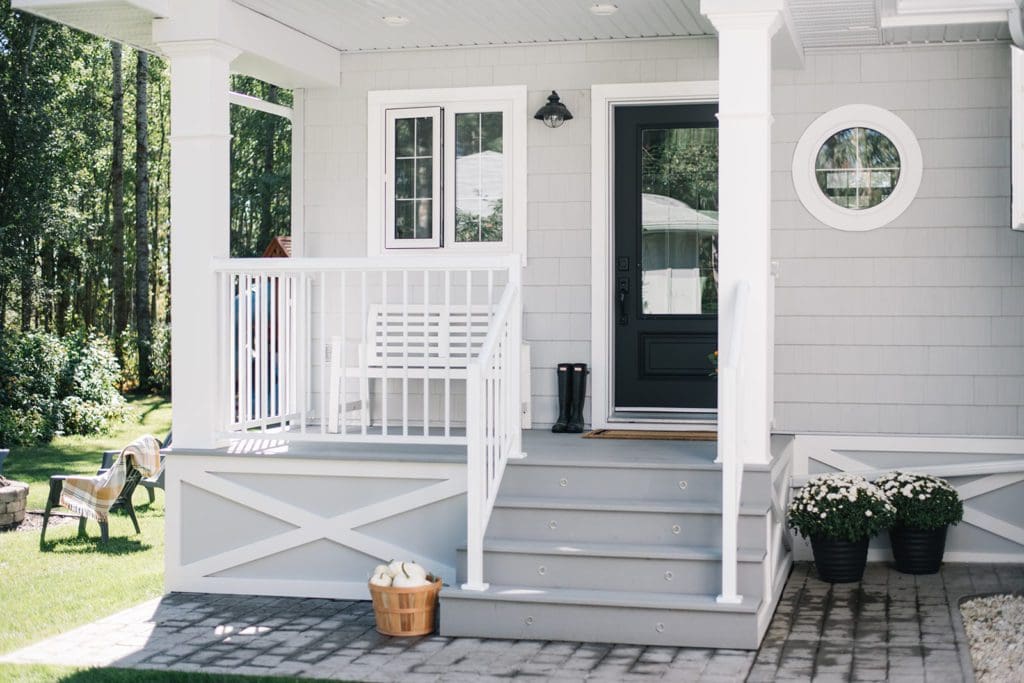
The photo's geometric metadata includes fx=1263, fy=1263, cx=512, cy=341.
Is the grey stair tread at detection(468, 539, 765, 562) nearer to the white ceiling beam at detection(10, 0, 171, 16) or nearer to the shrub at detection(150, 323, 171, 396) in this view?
the white ceiling beam at detection(10, 0, 171, 16)

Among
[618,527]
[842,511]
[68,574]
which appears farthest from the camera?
[68,574]

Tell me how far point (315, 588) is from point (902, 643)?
2.77 metres

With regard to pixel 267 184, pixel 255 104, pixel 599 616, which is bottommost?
pixel 599 616

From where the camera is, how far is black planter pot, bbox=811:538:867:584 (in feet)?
21.1

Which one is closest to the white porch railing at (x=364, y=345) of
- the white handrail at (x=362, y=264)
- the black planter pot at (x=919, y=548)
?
the white handrail at (x=362, y=264)

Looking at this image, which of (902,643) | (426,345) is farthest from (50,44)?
(902,643)

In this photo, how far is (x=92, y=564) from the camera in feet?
25.0

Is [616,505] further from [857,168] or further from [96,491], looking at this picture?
[96,491]

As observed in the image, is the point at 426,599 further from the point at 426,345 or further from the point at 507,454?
the point at 426,345

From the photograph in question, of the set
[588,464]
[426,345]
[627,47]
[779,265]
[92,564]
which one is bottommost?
[92,564]

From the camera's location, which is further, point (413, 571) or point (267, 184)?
point (267, 184)

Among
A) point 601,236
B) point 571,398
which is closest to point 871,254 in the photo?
point 601,236

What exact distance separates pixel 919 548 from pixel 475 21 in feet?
12.3

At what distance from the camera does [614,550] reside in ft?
17.8
